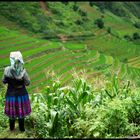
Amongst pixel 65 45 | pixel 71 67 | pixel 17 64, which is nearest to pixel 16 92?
pixel 17 64

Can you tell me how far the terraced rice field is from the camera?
122 feet

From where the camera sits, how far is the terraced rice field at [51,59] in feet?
122

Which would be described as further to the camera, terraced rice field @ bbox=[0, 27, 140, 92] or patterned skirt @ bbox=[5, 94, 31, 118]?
terraced rice field @ bbox=[0, 27, 140, 92]

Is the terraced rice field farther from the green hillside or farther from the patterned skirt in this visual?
the patterned skirt

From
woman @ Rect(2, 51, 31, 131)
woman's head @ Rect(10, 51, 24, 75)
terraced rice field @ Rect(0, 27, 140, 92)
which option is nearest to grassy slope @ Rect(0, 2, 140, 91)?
terraced rice field @ Rect(0, 27, 140, 92)

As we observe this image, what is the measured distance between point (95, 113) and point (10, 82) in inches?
55.1

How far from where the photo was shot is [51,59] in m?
42.1

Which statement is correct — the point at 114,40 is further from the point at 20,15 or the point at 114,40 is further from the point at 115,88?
the point at 115,88

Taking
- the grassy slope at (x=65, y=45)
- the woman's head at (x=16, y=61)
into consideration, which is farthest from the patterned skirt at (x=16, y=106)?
the grassy slope at (x=65, y=45)

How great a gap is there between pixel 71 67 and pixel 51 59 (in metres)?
2.34

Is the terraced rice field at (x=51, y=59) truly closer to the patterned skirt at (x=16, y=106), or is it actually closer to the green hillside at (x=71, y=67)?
the green hillside at (x=71, y=67)

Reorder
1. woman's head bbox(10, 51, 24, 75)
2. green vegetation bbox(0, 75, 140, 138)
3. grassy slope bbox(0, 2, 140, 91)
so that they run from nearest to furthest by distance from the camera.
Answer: green vegetation bbox(0, 75, 140, 138)
woman's head bbox(10, 51, 24, 75)
grassy slope bbox(0, 2, 140, 91)

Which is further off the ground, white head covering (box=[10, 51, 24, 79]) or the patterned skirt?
white head covering (box=[10, 51, 24, 79])

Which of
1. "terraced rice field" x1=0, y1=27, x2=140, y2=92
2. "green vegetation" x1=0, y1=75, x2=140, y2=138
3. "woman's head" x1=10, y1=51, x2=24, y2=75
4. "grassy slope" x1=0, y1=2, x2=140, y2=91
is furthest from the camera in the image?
"grassy slope" x1=0, y1=2, x2=140, y2=91
